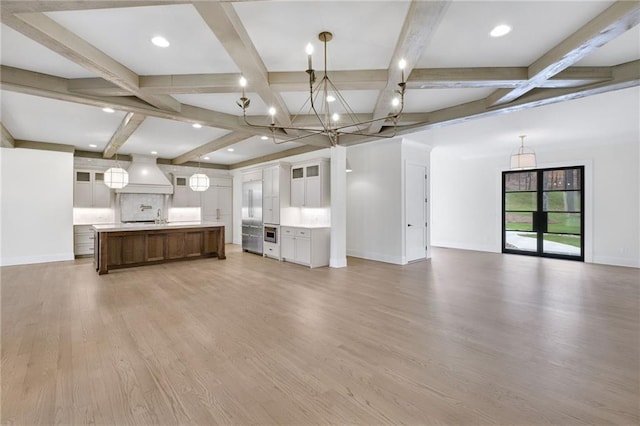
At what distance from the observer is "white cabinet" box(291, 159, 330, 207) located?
6.73 m

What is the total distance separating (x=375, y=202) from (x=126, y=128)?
5352 mm

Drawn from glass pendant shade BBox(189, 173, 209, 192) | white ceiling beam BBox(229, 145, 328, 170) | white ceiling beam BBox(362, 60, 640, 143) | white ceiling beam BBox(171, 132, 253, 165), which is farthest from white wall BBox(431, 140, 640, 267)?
glass pendant shade BBox(189, 173, 209, 192)

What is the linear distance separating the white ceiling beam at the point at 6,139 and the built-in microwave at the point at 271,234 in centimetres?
554

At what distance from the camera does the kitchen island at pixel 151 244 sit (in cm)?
586

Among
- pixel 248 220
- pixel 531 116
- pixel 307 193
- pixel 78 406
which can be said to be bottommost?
pixel 78 406

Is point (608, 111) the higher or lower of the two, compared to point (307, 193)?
higher

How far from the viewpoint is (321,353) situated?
8.47 ft

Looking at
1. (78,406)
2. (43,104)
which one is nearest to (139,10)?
(78,406)

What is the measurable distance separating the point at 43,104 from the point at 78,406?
4.92 meters

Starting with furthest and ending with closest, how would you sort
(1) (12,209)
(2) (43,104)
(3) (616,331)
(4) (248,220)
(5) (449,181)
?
(5) (449,181) < (4) (248,220) < (1) (12,209) < (2) (43,104) < (3) (616,331)

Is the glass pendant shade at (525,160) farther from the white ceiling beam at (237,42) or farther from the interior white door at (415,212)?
the white ceiling beam at (237,42)

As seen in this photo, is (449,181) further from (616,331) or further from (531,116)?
(616,331)

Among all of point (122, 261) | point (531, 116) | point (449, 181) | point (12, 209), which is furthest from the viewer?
point (449, 181)

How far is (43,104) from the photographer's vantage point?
4613 millimetres
